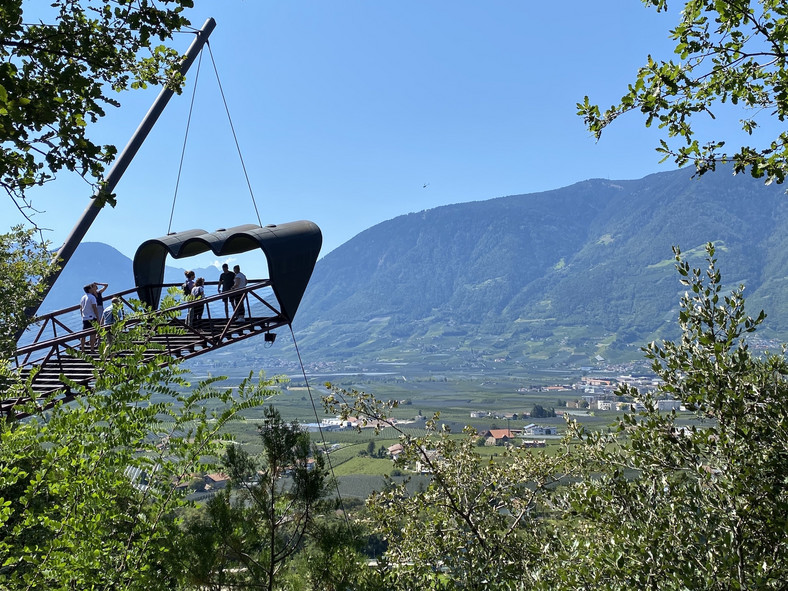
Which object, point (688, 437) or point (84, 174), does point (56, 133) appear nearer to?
point (84, 174)

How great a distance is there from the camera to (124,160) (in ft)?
49.1

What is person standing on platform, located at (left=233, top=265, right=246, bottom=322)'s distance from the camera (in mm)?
11285

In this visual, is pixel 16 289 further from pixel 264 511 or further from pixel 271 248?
pixel 264 511

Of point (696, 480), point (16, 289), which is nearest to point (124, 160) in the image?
point (16, 289)

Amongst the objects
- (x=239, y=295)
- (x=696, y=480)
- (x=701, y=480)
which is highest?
(x=239, y=295)

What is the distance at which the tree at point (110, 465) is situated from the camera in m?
4.00

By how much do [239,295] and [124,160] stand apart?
6.76 meters

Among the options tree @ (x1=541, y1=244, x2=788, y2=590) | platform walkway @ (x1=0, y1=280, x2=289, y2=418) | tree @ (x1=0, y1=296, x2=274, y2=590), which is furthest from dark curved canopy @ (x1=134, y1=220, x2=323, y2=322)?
tree @ (x1=541, y1=244, x2=788, y2=590)

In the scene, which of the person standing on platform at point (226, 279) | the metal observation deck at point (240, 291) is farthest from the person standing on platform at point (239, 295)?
the person standing on platform at point (226, 279)

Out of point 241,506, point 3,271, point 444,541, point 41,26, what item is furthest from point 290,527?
point 41,26

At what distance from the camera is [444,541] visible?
9242 mm

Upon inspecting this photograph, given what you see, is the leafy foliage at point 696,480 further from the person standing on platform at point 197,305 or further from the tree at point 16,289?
the tree at point 16,289

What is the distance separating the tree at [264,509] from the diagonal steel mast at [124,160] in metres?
7.40

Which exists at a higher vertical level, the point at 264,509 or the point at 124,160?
the point at 124,160
